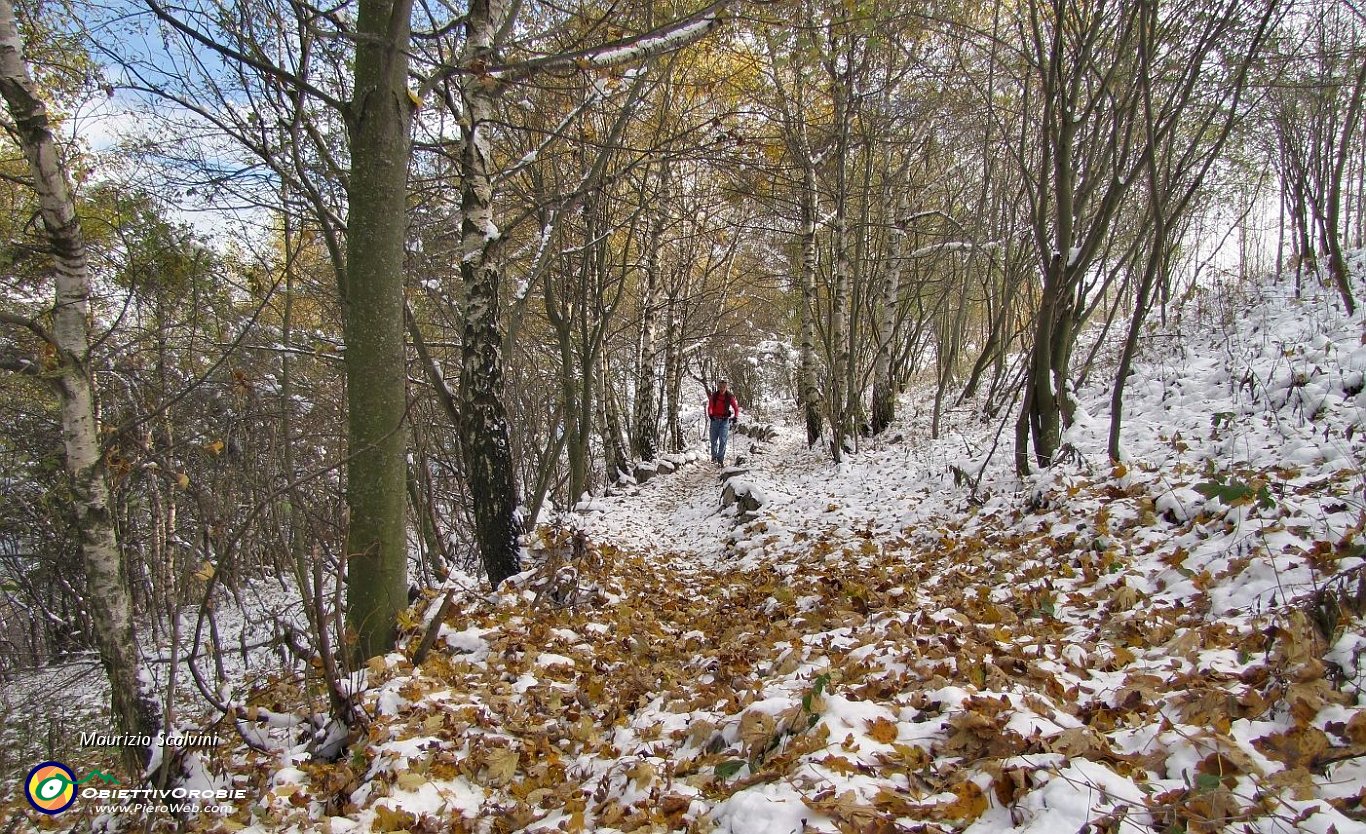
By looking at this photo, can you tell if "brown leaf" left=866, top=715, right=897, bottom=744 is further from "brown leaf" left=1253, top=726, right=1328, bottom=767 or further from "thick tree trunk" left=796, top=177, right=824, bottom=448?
"thick tree trunk" left=796, top=177, right=824, bottom=448

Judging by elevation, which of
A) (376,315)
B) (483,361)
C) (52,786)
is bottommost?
(52,786)

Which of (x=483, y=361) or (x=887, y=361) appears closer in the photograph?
(x=483, y=361)

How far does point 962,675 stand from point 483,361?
4.39 meters

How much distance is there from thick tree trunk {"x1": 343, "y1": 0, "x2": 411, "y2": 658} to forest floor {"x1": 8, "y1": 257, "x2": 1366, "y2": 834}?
60cm

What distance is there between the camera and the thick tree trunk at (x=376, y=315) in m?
3.54

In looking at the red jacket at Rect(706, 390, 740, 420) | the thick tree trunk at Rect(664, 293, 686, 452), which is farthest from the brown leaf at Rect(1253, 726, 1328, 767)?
the thick tree trunk at Rect(664, 293, 686, 452)

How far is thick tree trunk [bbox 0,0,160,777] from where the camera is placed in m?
3.99

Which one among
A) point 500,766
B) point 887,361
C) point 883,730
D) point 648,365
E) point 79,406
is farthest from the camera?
point 648,365

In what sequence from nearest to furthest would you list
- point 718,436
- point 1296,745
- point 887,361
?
point 1296,745, point 887,361, point 718,436

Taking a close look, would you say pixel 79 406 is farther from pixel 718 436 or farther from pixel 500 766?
pixel 718 436

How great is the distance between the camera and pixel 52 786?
2805 mm

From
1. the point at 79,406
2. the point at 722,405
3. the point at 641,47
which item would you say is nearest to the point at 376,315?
the point at 79,406

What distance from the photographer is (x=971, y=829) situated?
67.6 inches

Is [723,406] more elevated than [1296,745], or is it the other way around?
[723,406]
